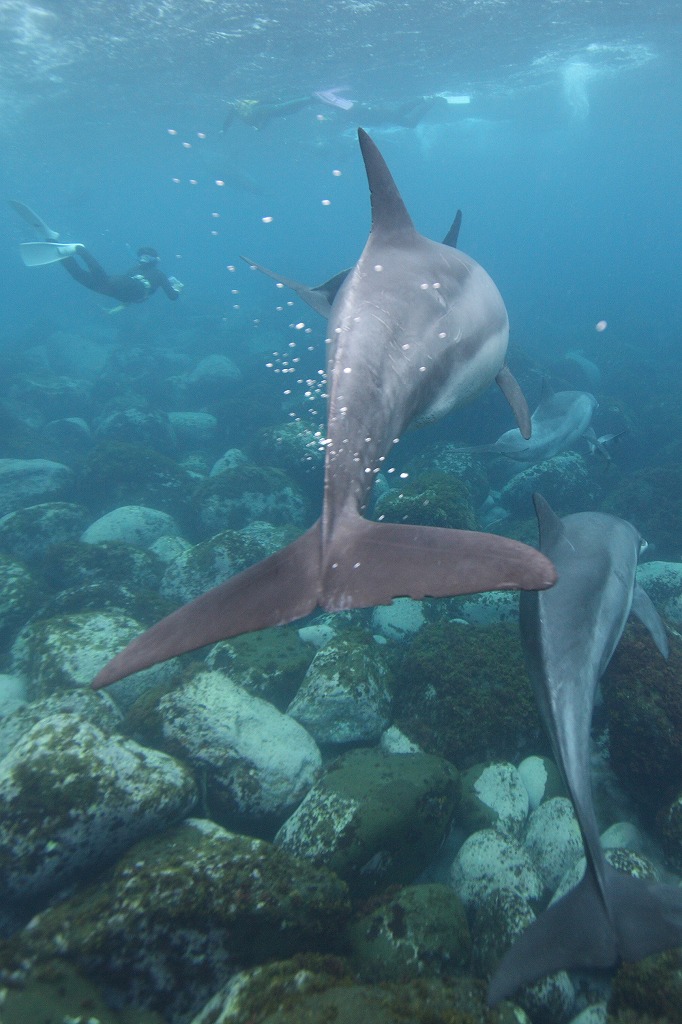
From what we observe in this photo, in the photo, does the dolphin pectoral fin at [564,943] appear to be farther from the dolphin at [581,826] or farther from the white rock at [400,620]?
the white rock at [400,620]

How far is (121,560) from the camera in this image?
30.0ft

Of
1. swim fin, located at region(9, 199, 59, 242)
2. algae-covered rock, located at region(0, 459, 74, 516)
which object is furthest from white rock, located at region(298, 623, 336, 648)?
swim fin, located at region(9, 199, 59, 242)

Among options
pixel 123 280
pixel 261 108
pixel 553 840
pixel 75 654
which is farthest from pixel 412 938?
pixel 261 108

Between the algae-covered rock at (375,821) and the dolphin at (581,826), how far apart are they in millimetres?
1269

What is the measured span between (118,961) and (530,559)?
3.10 metres

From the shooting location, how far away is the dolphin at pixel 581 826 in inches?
112

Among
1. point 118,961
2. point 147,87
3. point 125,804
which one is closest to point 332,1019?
point 118,961

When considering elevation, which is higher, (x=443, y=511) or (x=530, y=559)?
(x=530, y=559)

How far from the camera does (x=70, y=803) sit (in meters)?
3.44

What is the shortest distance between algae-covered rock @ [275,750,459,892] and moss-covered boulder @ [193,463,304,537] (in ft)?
24.1

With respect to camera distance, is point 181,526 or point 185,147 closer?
point 181,526

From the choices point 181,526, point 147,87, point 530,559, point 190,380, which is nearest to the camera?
point 530,559

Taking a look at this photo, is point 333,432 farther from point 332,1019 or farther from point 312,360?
point 312,360

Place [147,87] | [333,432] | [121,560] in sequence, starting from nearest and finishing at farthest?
[333,432], [121,560], [147,87]
